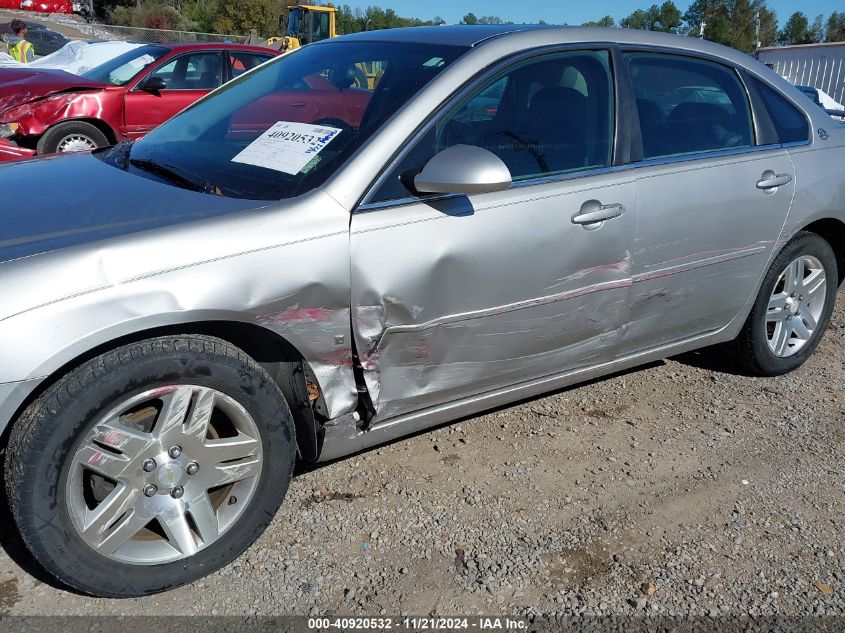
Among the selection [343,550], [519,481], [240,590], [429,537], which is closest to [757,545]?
[519,481]

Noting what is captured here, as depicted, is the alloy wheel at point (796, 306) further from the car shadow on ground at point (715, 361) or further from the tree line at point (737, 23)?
the tree line at point (737, 23)

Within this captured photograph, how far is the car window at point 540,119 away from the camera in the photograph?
2.90 meters

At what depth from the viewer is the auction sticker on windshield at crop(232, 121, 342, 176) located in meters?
2.76

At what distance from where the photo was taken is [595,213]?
308 cm

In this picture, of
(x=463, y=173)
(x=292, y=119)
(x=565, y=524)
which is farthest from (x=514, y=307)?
(x=292, y=119)

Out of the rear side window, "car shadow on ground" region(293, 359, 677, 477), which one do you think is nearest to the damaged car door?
"car shadow on ground" region(293, 359, 677, 477)

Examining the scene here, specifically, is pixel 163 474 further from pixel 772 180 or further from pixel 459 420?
pixel 772 180

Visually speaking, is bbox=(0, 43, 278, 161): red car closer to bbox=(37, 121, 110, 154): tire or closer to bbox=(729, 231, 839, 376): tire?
bbox=(37, 121, 110, 154): tire

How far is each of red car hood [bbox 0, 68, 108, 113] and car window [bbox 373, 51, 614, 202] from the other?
22.1 ft

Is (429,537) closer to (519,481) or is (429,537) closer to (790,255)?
(519,481)

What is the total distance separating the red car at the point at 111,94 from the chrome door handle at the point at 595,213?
19.1ft

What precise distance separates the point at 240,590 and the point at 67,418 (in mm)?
795

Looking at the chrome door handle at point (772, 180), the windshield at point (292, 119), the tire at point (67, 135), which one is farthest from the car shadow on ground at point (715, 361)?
the tire at point (67, 135)

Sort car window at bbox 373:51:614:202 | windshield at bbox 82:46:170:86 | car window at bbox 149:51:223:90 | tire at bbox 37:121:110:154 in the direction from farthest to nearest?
car window at bbox 149:51:223:90, windshield at bbox 82:46:170:86, tire at bbox 37:121:110:154, car window at bbox 373:51:614:202
